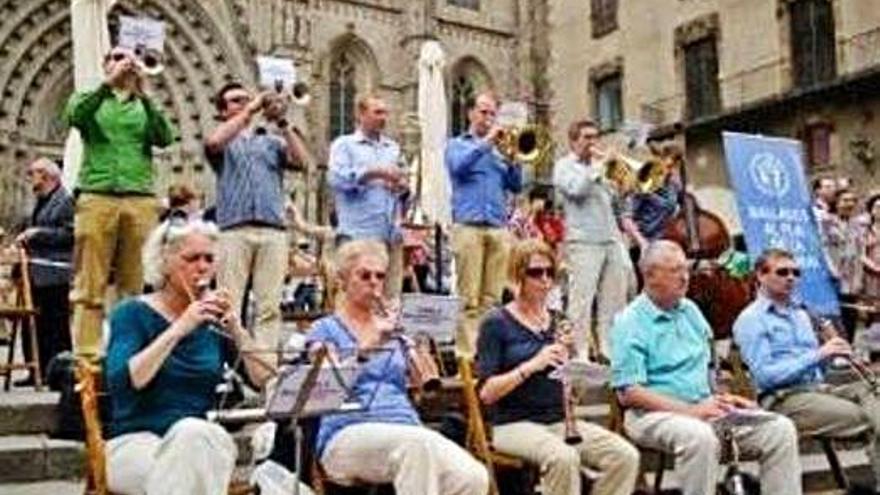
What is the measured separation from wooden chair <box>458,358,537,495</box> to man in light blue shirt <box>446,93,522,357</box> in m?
2.75

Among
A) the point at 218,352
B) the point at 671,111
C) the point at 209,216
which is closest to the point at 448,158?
the point at 209,216

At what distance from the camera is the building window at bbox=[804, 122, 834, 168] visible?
2417 centimetres

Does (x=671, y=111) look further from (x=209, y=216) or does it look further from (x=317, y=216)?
(x=209, y=216)

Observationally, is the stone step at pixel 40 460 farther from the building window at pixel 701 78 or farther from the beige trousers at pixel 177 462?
the building window at pixel 701 78

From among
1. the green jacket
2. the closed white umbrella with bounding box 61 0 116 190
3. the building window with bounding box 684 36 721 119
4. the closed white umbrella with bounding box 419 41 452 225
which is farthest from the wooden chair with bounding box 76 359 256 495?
the building window with bounding box 684 36 721 119

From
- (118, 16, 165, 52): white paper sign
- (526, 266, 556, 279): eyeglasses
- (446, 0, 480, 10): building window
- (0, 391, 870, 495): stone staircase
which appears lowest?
(0, 391, 870, 495): stone staircase

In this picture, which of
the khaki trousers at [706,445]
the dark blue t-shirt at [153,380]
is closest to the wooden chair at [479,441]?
the khaki trousers at [706,445]

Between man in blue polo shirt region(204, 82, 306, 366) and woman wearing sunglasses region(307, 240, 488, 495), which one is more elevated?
man in blue polo shirt region(204, 82, 306, 366)

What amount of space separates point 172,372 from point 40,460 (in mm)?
1873

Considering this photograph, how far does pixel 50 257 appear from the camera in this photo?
8.05 meters

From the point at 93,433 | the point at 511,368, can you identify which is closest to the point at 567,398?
the point at 511,368

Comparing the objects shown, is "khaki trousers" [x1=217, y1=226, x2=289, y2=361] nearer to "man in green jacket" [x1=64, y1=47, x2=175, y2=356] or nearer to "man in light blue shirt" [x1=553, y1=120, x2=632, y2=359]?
"man in green jacket" [x1=64, y1=47, x2=175, y2=356]

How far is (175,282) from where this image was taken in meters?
4.65

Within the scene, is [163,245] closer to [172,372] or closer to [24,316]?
[172,372]
